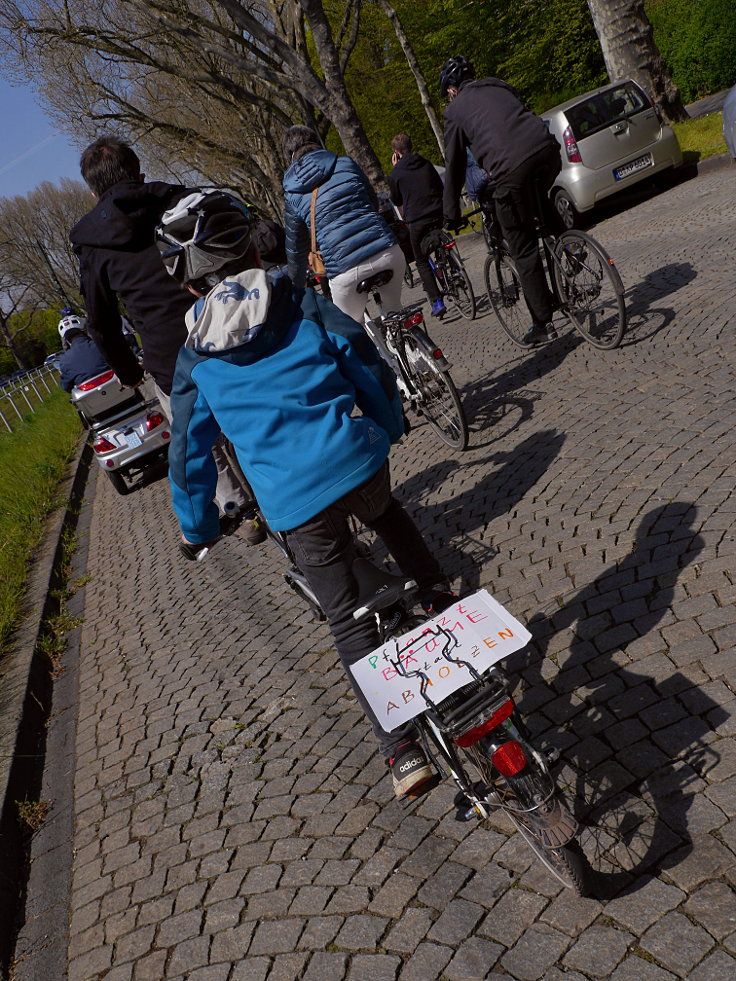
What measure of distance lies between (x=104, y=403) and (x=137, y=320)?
5.64 metres

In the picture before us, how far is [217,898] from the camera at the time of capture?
3.05 m

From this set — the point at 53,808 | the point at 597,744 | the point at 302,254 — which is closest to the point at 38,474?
the point at 302,254

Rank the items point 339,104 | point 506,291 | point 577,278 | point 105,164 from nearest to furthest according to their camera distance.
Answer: point 105,164, point 577,278, point 506,291, point 339,104

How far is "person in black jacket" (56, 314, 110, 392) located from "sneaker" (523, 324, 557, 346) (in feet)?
17.8

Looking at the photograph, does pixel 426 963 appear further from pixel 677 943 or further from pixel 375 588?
pixel 375 588

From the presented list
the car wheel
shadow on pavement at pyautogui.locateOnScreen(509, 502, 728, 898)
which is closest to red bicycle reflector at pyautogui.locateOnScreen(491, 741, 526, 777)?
shadow on pavement at pyautogui.locateOnScreen(509, 502, 728, 898)

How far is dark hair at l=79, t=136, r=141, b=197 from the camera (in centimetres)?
471

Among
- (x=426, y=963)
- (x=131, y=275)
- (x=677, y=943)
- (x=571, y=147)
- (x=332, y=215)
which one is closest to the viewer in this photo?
(x=677, y=943)

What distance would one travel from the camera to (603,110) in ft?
40.6

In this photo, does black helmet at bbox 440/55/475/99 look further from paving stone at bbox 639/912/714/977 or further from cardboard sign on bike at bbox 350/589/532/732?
paving stone at bbox 639/912/714/977

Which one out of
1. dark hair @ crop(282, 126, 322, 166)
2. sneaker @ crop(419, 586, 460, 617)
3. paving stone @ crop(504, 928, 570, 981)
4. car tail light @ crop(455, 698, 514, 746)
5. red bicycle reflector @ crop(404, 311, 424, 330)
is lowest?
paving stone @ crop(504, 928, 570, 981)

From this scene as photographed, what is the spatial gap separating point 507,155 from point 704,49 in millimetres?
18947

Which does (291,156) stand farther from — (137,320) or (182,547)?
(182,547)

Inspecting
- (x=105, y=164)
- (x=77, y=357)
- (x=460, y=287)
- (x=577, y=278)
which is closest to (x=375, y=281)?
(x=577, y=278)
